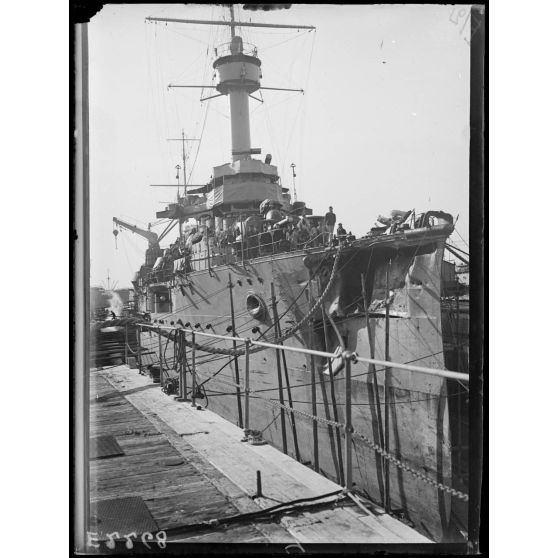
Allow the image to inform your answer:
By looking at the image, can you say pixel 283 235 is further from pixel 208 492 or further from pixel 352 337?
pixel 208 492

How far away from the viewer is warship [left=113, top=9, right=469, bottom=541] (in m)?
9.32

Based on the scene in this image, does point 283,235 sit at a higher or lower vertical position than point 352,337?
higher

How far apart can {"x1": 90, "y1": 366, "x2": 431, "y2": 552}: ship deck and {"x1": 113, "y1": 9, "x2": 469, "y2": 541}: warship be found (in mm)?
1612

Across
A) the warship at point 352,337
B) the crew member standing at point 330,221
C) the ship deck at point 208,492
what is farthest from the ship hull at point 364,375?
the ship deck at point 208,492

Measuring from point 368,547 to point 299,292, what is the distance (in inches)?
387

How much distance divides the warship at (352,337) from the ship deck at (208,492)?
5.29ft

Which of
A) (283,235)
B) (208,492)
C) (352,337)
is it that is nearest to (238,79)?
(283,235)

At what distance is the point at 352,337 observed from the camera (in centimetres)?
1131

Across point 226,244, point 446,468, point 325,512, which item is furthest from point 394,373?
point 325,512

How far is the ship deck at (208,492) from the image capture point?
2.68 meters

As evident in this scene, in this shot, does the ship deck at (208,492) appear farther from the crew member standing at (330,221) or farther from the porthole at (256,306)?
the porthole at (256,306)

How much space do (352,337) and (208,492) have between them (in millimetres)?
8424

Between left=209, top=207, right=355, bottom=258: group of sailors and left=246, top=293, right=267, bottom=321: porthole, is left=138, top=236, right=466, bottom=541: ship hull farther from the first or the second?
left=209, top=207, right=355, bottom=258: group of sailors
